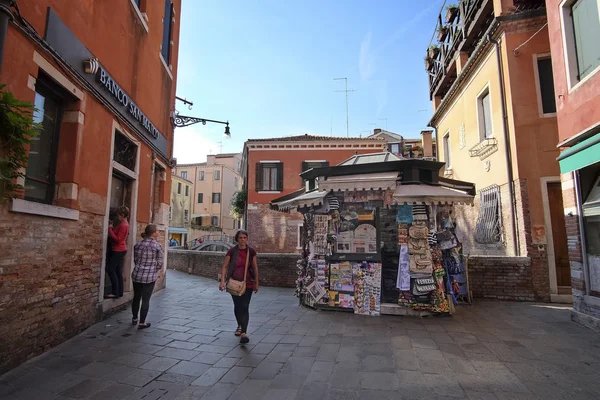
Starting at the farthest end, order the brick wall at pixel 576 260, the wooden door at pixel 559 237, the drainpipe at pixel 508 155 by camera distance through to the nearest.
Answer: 1. the drainpipe at pixel 508 155
2. the wooden door at pixel 559 237
3. the brick wall at pixel 576 260

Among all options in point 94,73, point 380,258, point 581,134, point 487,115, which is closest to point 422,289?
point 380,258

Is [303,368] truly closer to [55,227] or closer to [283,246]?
[55,227]

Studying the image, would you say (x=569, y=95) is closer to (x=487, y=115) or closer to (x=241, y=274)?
(x=487, y=115)

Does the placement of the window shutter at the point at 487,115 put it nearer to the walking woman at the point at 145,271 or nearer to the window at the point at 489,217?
the window at the point at 489,217

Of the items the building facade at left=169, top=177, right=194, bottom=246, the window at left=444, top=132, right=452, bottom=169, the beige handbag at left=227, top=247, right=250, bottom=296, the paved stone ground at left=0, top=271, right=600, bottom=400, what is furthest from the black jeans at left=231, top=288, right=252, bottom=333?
the building facade at left=169, top=177, right=194, bottom=246

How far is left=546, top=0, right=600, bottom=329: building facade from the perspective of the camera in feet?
17.6

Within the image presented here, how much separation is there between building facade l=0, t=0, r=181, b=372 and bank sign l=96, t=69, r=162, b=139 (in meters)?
0.02

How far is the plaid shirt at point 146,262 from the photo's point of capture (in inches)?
214

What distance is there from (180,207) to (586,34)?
39268 millimetres

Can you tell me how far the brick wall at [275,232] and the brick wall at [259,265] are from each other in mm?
4783

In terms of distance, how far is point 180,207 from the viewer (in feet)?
131

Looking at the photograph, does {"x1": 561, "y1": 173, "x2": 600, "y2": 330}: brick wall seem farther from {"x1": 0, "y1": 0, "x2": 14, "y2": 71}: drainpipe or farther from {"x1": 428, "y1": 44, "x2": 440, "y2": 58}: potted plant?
{"x1": 428, "y1": 44, "x2": 440, "y2": 58}: potted plant

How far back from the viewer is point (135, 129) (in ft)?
23.2

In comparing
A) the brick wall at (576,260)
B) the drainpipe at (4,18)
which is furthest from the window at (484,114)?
the drainpipe at (4,18)
